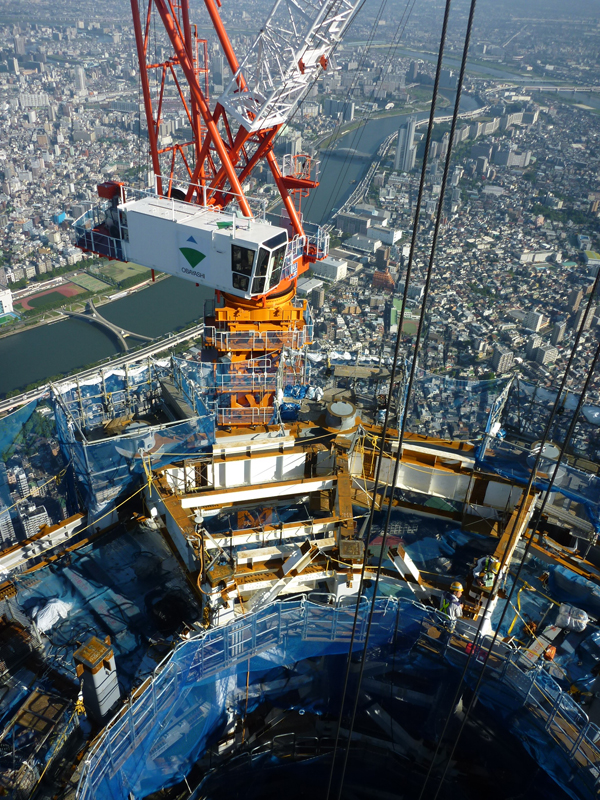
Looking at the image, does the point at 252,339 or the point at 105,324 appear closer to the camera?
the point at 252,339

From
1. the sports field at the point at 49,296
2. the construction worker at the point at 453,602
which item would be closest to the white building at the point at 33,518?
the construction worker at the point at 453,602

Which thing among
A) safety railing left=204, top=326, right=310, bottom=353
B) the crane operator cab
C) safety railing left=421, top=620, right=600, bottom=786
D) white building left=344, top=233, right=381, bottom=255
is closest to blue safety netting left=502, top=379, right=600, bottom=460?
safety railing left=204, top=326, right=310, bottom=353

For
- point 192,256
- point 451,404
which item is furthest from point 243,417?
point 451,404

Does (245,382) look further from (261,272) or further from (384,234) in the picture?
(384,234)

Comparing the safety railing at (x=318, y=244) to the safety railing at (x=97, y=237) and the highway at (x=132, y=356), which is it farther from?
the highway at (x=132, y=356)

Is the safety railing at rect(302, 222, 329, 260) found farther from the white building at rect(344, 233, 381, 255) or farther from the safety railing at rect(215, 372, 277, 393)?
the white building at rect(344, 233, 381, 255)
